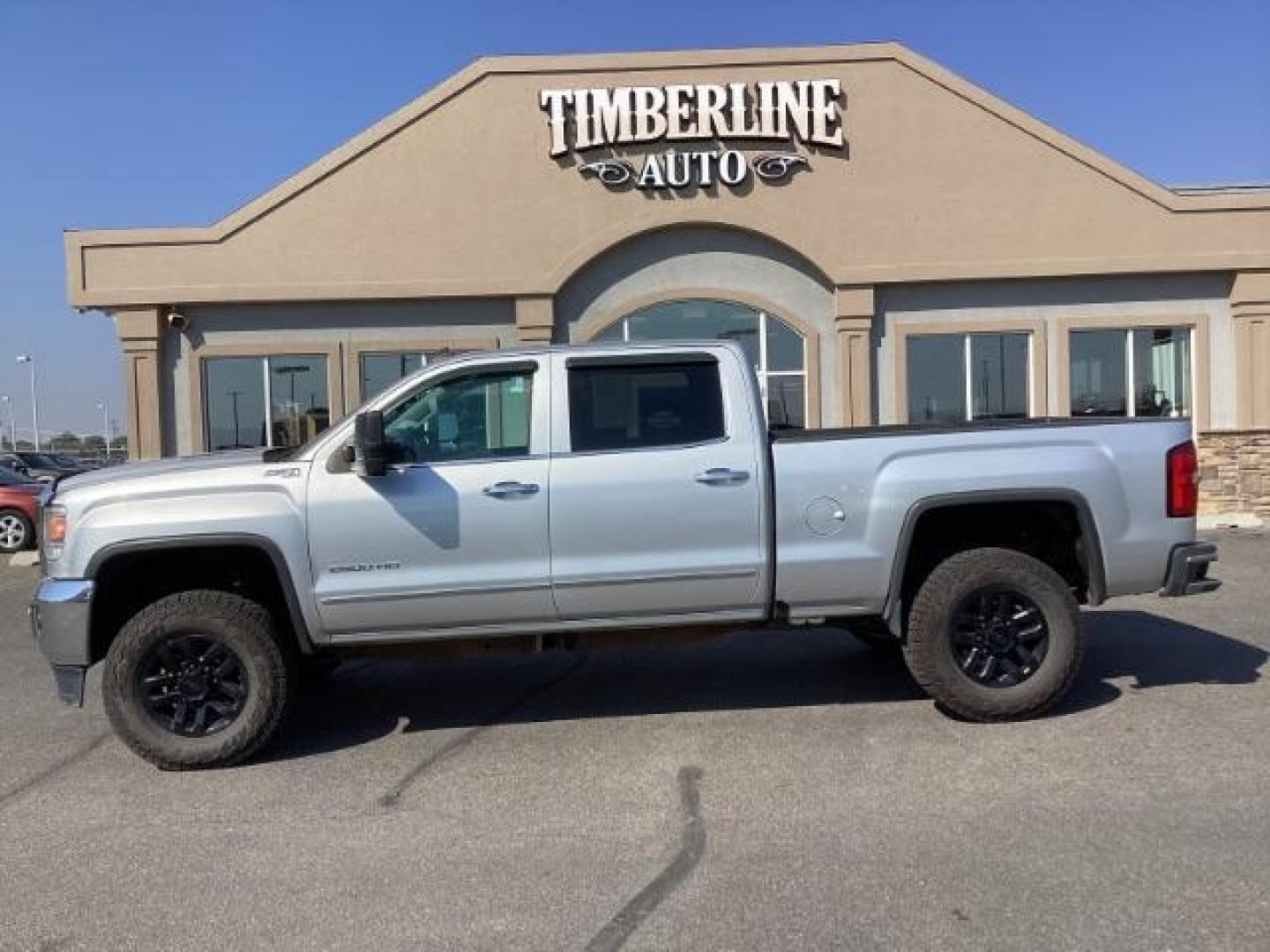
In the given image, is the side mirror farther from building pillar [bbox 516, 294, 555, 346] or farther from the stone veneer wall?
the stone veneer wall

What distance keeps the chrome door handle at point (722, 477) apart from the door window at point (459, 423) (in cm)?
93

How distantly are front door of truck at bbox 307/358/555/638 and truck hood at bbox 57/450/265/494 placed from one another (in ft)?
1.62

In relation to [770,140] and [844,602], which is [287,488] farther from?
[770,140]

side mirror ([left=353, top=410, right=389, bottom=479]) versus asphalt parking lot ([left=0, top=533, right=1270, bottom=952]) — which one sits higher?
side mirror ([left=353, top=410, right=389, bottom=479])

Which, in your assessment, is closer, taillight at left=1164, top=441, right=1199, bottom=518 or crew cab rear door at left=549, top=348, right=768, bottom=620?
crew cab rear door at left=549, top=348, right=768, bottom=620

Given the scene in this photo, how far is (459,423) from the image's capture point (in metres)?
5.79

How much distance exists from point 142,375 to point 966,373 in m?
12.0

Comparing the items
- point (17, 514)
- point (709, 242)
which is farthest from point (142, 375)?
point (709, 242)

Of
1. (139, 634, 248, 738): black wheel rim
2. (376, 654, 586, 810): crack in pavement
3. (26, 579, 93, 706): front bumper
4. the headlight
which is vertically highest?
the headlight

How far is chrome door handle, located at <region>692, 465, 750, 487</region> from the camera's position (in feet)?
18.7

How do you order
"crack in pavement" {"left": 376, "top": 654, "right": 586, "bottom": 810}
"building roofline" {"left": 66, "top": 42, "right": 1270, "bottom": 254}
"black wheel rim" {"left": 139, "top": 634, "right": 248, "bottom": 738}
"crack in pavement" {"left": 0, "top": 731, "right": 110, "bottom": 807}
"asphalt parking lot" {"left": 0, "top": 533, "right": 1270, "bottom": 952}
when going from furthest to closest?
"building roofline" {"left": 66, "top": 42, "right": 1270, "bottom": 254}, "black wheel rim" {"left": 139, "top": 634, "right": 248, "bottom": 738}, "crack in pavement" {"left": 0, "top": 731, "right": 110, "bottom": 807}, "crack in pavement" {"left": 376, "top": 654, "right": 586, "bottom": 810}, "asphalt parking lot" {"left": 0, "top": 533, "right": 1270, "bottom": 952}

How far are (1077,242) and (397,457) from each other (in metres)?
13.2

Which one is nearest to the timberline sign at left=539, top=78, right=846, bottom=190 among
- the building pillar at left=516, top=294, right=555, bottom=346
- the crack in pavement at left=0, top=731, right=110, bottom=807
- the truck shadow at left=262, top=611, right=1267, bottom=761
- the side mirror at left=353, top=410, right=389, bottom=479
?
the building pillar at left=516, top=294, right=555, bottom=346

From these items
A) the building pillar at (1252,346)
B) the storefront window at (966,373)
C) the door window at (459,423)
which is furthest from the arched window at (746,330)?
the door window at (459,423)
